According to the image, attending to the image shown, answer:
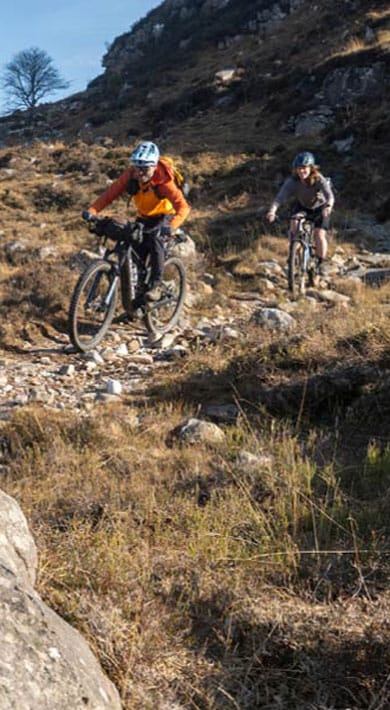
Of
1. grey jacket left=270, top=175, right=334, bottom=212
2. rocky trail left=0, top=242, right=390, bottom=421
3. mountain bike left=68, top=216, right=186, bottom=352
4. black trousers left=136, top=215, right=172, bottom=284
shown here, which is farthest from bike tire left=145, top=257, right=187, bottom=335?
grey jacket left=270, top=175, right=334, bottom=212

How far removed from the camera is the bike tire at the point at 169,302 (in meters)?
7.26

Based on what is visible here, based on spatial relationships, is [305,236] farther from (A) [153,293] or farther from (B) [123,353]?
(B) [123,353]

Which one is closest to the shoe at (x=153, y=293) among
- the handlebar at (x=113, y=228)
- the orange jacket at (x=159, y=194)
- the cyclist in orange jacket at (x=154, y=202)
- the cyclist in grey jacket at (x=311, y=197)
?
the cyclist in orange jacket at (x=154, y=202)

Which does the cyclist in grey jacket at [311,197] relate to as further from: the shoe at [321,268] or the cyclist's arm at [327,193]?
the shoe at [321,268]

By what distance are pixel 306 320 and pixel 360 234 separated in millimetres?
6901

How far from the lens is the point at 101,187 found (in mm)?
17250

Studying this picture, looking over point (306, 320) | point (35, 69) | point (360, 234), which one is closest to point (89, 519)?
point (306, 320)

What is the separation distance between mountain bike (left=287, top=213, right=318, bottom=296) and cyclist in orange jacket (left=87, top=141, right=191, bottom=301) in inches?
95.0

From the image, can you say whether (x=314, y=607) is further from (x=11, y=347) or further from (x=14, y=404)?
(x=11, y=347)

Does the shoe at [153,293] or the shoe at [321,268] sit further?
the shoe at [321,268]

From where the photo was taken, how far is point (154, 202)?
6.98 m

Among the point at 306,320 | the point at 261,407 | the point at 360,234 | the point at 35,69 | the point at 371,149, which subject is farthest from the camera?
the point at 35,69

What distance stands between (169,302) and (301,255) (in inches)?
95.6

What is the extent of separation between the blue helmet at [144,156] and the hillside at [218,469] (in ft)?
6.41
